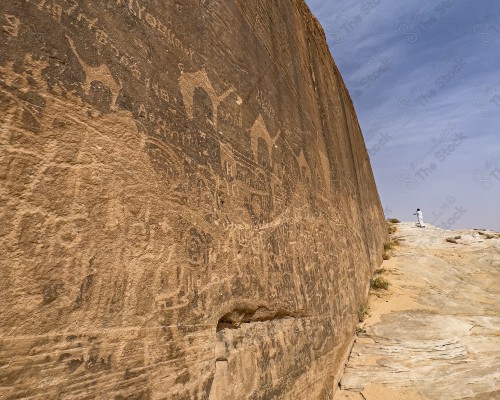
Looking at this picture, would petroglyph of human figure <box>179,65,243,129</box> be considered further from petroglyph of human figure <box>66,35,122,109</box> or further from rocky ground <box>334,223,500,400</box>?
rocky ground <box>334,223,500,400</box>

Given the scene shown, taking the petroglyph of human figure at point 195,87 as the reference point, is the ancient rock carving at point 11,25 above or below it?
below

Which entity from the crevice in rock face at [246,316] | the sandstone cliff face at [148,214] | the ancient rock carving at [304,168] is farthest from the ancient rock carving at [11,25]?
the ancient rock carving at [304,168]

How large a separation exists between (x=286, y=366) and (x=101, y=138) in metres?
2.04

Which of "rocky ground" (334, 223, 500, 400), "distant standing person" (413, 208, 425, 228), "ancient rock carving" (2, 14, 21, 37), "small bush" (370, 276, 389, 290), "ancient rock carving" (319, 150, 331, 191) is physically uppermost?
"distant standing person" (413, 208, 425, 228)

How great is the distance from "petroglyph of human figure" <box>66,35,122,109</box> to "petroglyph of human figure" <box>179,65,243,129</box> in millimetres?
518

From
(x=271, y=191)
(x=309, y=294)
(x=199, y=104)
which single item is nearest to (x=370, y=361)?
(x=309, y=294)

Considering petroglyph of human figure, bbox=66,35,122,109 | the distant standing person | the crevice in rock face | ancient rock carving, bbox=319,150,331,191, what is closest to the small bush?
ancient rock carving, bbox=319,150,331,191

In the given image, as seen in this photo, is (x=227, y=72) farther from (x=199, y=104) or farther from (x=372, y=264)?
(x=372, y=264)

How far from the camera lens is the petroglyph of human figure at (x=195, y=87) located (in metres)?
→ 2.07

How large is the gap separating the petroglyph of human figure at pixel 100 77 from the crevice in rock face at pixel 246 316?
1.35m

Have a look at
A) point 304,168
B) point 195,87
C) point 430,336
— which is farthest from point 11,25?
point 430,336

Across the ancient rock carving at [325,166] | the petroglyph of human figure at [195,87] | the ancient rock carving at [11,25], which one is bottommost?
the ancient rock carving at [11,25]

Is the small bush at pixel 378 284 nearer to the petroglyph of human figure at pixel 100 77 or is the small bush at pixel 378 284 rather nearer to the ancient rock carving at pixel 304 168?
the ancient rock carving at pixel 304 168

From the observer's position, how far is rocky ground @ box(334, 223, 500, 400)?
3.43 m
